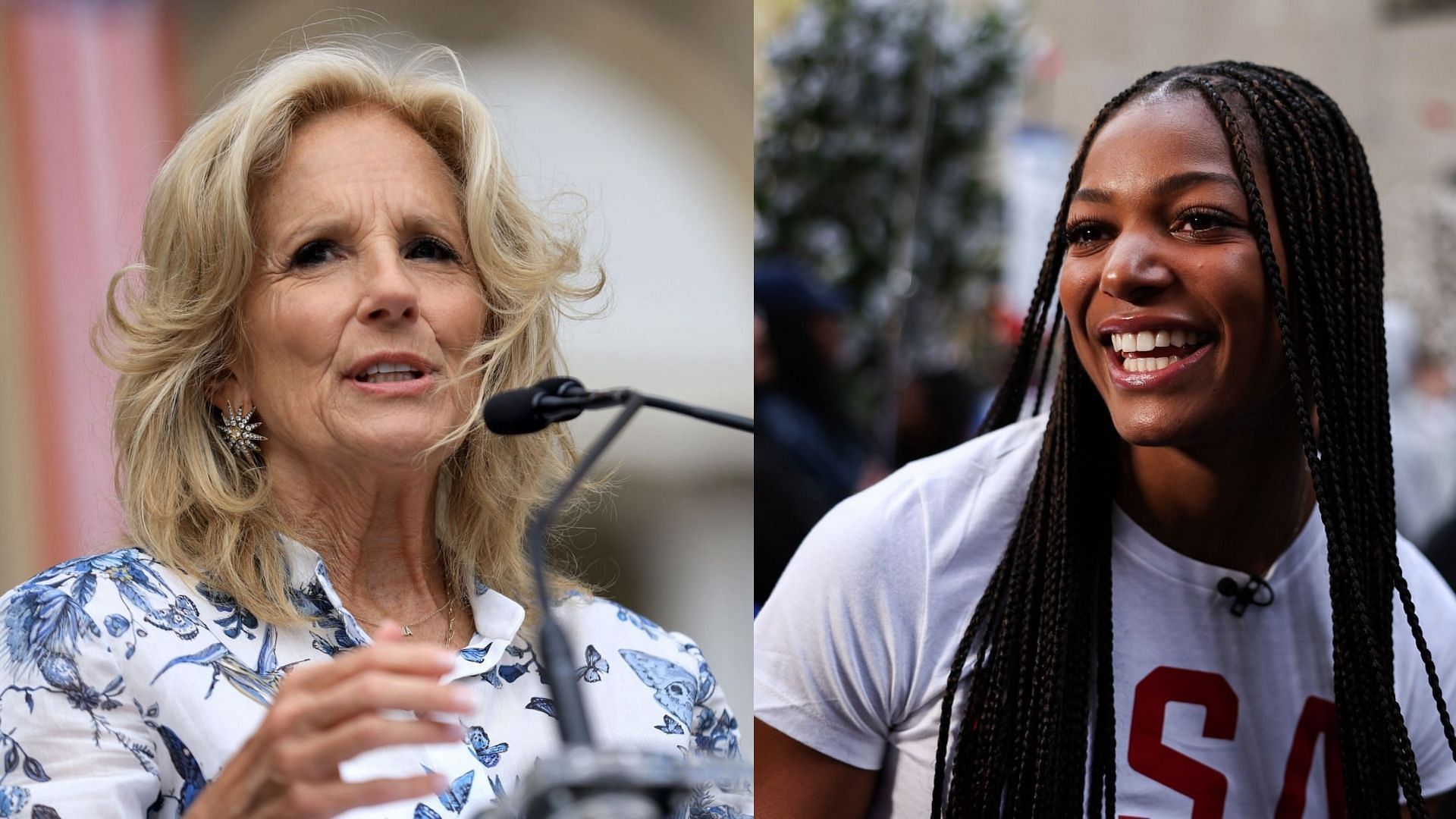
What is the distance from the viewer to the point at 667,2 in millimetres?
2154

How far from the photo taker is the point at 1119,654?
185cm

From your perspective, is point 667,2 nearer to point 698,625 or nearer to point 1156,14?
point 698,625

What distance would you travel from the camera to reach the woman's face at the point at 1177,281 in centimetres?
169

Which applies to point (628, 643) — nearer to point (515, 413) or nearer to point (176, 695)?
point (176, 695)

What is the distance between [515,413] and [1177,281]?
89 cm

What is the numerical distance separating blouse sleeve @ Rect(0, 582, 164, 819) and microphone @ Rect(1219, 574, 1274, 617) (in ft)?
4.25

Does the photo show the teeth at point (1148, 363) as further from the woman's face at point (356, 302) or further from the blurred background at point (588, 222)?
the woman's face at point (356, 302)

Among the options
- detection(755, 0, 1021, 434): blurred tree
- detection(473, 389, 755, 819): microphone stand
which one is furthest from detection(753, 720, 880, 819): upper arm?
detection(755, 0, 1021, 434): blurred tree

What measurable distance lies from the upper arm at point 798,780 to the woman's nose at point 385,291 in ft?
2.56

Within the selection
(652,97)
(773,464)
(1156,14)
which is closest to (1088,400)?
(652,97)

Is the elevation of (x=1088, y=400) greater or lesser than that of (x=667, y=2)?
lesser

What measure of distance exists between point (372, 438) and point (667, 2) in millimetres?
953

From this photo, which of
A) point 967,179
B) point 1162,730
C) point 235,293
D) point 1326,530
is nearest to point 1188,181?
point 1326,530

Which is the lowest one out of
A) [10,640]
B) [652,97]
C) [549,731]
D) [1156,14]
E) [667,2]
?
[549,731]
